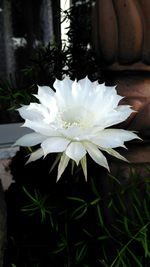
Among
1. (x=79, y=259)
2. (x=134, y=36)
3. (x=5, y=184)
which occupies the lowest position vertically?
(x=5, y=184)

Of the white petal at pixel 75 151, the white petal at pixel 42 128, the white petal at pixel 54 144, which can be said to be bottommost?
the white petal at pixel 75 151

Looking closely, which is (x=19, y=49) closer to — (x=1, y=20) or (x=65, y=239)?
(x=1, y=20)

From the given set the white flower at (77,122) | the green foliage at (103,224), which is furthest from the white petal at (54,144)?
the green foliage at (103,224)

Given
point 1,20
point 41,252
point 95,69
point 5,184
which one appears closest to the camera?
point 41,252

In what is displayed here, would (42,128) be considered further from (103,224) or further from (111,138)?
(103,224)

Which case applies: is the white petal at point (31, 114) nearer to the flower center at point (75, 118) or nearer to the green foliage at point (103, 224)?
the flower center at point (75, 118)

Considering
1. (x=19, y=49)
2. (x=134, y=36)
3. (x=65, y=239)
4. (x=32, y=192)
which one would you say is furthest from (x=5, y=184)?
(x=19, y=49)
